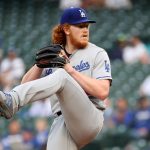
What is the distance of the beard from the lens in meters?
4.80

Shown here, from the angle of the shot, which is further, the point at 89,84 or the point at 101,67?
the point at 101,67

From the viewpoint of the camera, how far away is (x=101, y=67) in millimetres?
4715

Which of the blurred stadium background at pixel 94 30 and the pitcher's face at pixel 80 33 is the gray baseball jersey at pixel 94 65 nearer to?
the pitcher's face at pixel 80 33

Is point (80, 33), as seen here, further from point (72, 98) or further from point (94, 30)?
point (94, 30)

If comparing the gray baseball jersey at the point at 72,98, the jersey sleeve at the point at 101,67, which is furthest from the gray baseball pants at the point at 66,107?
the jersey sleeve at the point at 101,67

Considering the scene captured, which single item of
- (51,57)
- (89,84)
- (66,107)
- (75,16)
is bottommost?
(66,107)

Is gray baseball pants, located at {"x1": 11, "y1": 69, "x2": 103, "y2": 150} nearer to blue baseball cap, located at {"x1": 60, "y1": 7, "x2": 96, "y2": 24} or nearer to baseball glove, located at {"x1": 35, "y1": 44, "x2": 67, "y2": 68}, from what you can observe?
baseball glove, located at {"x1": 35, "y1": 44, "x2": 67, "y2": 68}

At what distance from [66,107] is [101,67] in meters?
0.39

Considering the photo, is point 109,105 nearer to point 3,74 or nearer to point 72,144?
point 3,74

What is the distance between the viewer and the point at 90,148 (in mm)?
8641

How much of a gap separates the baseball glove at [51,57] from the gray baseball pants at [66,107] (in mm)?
109

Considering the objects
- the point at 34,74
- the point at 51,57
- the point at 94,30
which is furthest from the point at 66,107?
the point at 94,30

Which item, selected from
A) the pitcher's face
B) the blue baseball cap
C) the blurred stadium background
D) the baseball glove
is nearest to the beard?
the pitcher's face

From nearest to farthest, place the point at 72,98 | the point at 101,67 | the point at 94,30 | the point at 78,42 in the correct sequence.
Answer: the point at 72,98
the point at 101,67
the point at 78,42
the point at 94,30
